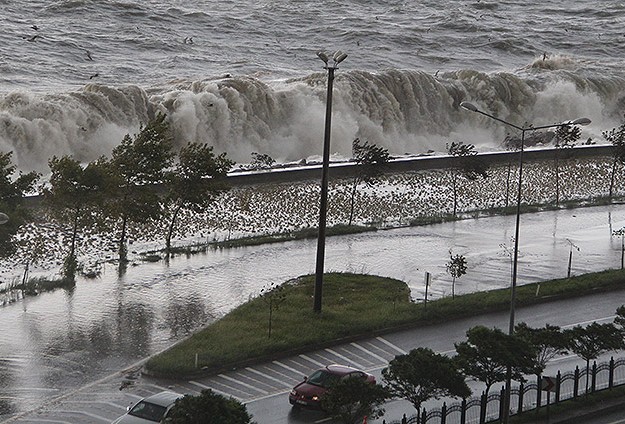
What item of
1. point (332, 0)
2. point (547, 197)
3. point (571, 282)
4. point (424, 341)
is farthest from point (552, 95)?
point (424, 341)

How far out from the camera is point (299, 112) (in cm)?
8150

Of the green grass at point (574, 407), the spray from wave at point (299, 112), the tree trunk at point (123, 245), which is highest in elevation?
the green grass at point (574, 407)

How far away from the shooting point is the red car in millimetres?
25891

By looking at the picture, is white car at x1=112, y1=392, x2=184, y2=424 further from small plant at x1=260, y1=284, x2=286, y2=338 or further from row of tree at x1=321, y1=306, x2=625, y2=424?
small plant at x1=260, y1=284, x2=286, y2=338

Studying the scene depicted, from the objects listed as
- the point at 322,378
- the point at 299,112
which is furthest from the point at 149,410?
the point at 299,112

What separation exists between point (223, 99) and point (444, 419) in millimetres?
54913

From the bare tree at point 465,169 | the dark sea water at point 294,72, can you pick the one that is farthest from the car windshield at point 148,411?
the dark sea water at point 294,72

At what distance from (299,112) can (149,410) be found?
191 feet

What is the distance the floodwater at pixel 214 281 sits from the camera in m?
29.5

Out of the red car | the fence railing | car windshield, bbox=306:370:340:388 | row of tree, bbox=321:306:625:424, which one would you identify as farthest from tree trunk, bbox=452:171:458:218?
car windshield, bbox=306:370:340:388

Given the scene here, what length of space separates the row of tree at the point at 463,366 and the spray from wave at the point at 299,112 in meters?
44.2

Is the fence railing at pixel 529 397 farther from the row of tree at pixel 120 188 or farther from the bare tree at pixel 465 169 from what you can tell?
the bare tree at pixel 465 169

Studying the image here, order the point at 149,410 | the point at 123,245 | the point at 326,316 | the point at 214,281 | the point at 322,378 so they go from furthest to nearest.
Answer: the point at 123,245
the point at 214,281
the point at 326,316
the point at 322,378
the point at 149,410

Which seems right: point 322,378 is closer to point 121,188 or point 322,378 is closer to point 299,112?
point 121,188
